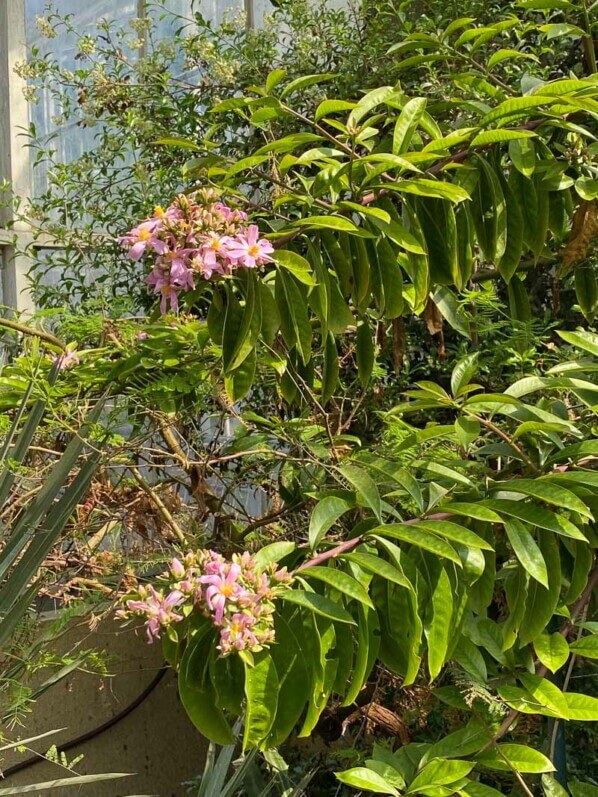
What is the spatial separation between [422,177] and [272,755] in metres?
1.10

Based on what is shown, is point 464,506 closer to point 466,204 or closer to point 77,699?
point 466,204

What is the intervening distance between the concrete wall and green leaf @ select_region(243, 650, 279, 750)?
1.78 meters

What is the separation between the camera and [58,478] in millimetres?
1267

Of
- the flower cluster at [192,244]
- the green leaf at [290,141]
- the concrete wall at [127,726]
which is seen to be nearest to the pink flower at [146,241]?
the flower cluster at [192,244]

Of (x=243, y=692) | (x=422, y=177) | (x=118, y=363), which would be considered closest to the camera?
(x=243, y=692)

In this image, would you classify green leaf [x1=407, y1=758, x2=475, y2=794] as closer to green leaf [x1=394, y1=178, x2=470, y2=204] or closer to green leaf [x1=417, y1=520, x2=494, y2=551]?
green leaf [x1=417, y1=520, x2=494, y2=551]

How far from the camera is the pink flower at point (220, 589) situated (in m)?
Result: 0.70

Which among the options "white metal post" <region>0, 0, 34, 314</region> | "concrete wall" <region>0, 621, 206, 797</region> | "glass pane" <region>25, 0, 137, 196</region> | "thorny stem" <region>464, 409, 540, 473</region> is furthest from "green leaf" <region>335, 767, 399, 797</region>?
"glass pane" <region>25, 0, 137, 196</region>

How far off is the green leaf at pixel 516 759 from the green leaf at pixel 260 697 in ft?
1.18

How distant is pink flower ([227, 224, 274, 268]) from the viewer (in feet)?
2.76

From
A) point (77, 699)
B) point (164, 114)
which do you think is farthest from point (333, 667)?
point (164, 114)

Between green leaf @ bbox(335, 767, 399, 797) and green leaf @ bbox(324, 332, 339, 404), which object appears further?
green leaf @ bbox(324, 332, 339, 404)

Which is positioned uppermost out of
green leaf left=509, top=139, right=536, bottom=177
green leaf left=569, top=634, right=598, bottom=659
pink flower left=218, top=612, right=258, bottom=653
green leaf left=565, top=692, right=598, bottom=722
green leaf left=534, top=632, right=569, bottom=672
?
green leaf left=509, top=139, right=536, bottom=177

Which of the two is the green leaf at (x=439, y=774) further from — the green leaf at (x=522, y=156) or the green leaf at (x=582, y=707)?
the green leaf at (x=522, y=156)
